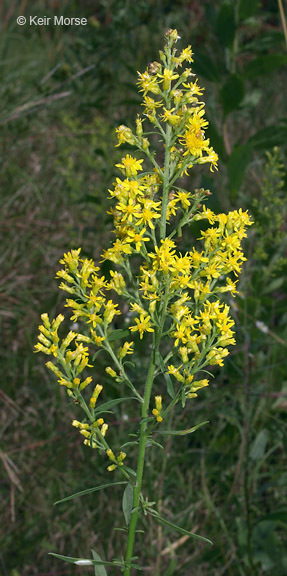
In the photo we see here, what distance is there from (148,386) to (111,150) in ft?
9.79

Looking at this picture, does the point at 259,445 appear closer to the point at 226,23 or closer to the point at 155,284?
the point at 155,284

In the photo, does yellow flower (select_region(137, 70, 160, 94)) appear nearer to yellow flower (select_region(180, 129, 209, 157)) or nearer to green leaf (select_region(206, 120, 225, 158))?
yellow flower (select_region(180, 129, 209, 157))

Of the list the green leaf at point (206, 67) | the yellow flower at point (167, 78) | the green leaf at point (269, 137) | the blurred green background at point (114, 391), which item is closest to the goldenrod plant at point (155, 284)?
the yellow flower at point (167, 78)

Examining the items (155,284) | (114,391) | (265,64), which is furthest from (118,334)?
(265,64)

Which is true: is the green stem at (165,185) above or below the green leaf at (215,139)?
below

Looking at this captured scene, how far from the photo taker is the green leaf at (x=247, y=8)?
11.1 feet

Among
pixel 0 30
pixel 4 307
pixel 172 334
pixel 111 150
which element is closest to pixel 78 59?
pixel 111 150

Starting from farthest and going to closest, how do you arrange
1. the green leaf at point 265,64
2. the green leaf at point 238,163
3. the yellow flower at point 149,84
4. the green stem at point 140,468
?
the green leaf at point 265,64
the green leaf at point 238,163
the yellow flower at point 149,84
the green stem at point 140,468

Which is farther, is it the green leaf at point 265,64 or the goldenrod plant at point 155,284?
the green leaf at point 265,64

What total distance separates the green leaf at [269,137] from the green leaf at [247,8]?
65cm

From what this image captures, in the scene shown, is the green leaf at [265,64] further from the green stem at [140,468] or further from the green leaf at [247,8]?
the green stem at [140,468]

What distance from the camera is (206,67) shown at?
353 centimetres

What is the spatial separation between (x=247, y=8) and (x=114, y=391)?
7.19 feet

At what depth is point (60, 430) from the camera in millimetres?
2969
